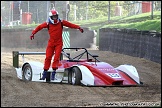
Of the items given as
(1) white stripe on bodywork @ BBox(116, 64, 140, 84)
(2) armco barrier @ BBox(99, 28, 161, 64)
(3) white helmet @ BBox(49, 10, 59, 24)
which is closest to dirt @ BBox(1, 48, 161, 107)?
(1) white stripe on bodywork @ BBox(116, 64, 140, 84)

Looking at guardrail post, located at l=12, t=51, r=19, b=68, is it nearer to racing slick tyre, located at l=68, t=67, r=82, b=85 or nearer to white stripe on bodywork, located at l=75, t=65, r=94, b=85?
racing slick tyre, located at l=68, t=67, r=82, b=85

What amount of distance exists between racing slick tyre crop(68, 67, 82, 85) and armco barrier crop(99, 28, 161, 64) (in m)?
4.88

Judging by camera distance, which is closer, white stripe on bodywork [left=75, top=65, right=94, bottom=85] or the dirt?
the dirt

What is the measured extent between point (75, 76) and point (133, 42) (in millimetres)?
7695

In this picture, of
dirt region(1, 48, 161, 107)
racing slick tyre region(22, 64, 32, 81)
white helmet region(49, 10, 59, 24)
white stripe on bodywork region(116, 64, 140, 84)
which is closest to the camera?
dirt region(1, 48, 161, 107)

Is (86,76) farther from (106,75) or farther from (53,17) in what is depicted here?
(53,17)

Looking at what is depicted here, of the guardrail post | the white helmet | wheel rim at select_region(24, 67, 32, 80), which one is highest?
the white helmet

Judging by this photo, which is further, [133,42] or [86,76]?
[133,42]

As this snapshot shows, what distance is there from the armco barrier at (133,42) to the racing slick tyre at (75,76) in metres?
4.88

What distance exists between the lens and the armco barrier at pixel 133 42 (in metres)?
17.8

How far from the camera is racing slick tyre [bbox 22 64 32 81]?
47.3 ft

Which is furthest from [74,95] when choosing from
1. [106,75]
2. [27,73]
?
[27,73]

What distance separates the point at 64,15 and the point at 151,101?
81.9 feet

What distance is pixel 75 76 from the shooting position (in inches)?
504
